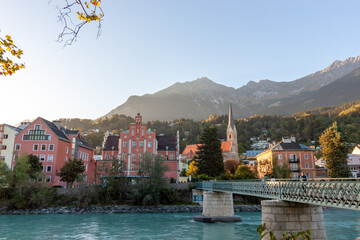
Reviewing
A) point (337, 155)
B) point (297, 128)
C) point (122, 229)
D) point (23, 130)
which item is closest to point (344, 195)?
point (122, 229)

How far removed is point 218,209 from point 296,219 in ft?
73.2

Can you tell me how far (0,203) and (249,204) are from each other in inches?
1931

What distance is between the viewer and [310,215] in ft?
63.9

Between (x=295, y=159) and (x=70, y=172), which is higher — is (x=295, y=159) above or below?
above

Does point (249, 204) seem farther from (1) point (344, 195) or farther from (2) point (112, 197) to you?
(1) point (344, 195)

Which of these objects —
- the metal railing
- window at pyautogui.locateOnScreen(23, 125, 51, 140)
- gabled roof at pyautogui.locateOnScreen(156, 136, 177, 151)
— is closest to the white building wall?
window at pyautogui.locateOnScreen(23, 125, 51, 140)

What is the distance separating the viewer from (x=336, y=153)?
179 feet

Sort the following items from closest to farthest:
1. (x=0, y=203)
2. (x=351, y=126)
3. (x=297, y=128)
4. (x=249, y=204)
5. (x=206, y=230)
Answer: (x=206, y=230) → (x=0, y=203) → (x=249, y=204) → (x=351, y=126) → (x=297, y=128)

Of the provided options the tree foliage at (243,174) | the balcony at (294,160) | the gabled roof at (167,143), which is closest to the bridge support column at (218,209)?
the tree foliage at (243,174)

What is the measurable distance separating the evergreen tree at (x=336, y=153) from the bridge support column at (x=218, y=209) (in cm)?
2575

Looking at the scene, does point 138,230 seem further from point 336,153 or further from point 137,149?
point 336,153

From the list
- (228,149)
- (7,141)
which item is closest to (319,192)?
(7,141)

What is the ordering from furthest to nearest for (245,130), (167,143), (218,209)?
1. (245,130)
2. (167,143)
3. (218,209)

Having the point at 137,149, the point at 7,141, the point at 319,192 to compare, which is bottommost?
the point at 319,192
